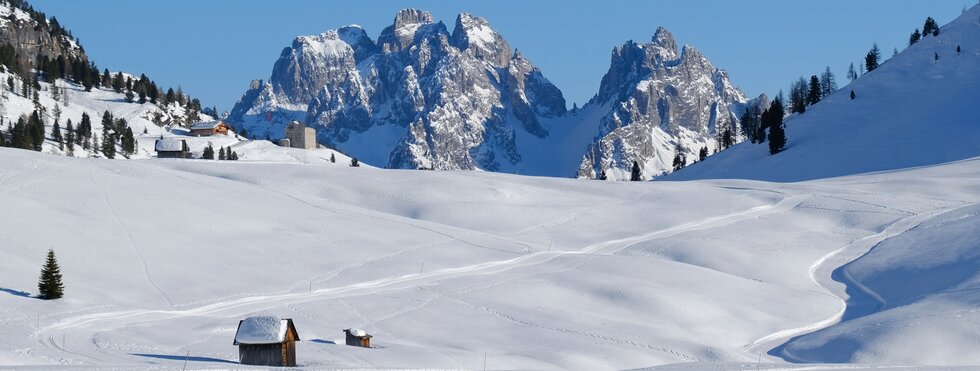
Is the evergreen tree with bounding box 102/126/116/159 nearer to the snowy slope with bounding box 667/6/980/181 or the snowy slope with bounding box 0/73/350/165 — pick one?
the snowy slope with bounding box 0/73/350/165

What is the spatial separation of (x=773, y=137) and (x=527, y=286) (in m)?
93.3

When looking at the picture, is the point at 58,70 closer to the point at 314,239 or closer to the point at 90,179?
the point at 90,179

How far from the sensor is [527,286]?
58.5 metres

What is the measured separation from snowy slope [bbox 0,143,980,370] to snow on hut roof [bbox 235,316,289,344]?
1.31m

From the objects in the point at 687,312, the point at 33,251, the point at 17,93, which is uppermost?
the point at 17,93

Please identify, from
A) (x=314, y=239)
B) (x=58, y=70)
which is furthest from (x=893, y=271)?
(x=58, y=70)

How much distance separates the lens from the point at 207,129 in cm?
16788

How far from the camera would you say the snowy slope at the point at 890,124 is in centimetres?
12812

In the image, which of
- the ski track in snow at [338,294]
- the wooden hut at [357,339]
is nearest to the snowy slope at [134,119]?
the ski track in snow at [338,294]

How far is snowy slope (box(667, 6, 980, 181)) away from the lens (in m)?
128

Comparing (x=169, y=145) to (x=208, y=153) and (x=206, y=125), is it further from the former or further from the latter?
(x=206, y=125)

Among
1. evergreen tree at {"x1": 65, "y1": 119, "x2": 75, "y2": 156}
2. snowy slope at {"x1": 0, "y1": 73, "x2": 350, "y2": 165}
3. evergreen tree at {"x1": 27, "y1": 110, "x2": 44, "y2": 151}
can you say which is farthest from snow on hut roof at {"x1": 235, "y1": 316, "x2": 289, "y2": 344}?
snowy slope at {"x1": 0, "y1": 73, "x2": 350, "y2": 165}

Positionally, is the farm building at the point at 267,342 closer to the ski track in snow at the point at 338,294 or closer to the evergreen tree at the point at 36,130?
the ski track in snow at the point at 338,294

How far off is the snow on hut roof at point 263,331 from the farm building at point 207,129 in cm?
13308
